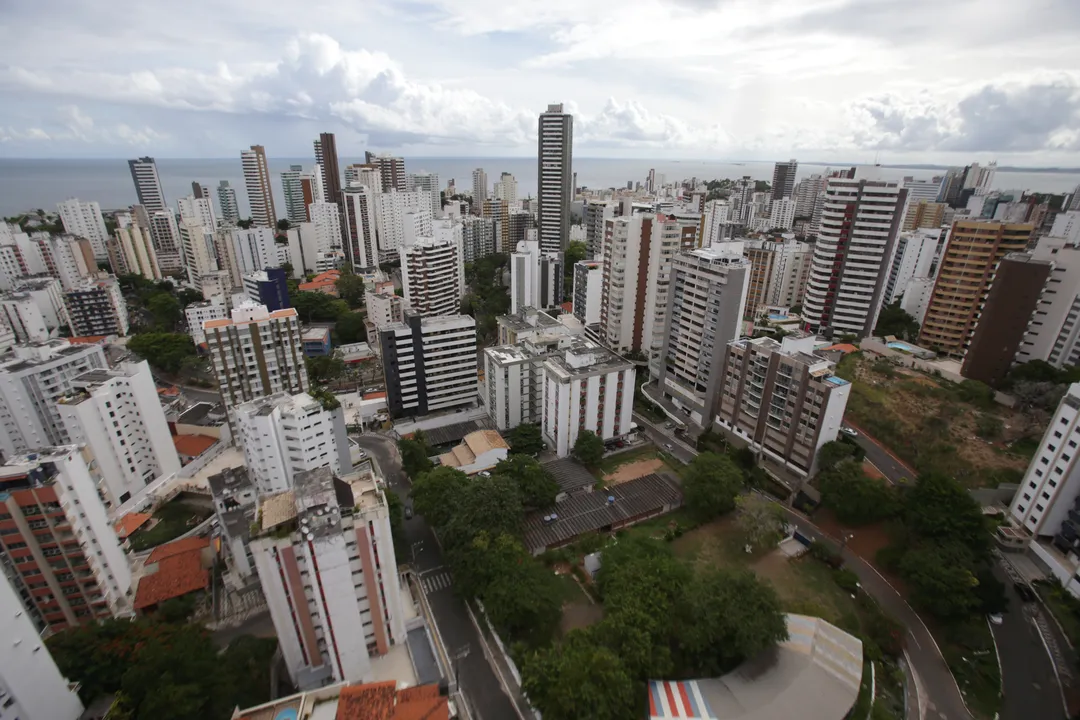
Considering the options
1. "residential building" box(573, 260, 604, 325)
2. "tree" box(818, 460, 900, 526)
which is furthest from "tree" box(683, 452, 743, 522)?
"residential building" box(573, 260, 604, 325)

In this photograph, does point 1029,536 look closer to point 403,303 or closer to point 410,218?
point 403,303

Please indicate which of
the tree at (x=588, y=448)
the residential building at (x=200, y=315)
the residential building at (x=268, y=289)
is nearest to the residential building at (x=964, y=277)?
the tree at (x=588, y=448)

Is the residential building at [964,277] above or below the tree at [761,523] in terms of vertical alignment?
above

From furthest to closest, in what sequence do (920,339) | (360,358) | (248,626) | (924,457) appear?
1. (360,358)
2. (920,339)
3. (924,457)
4. (248,626)

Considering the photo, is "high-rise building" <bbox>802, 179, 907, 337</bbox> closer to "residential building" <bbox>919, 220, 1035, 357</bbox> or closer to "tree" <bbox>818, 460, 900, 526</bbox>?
"residential building" <bbox>919, 220, 1035, 357</bbox>

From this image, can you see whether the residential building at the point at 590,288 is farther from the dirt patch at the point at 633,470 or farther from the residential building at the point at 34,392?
the residential building at the point at 34,392

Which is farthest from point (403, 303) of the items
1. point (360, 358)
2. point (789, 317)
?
point (789, 317)
